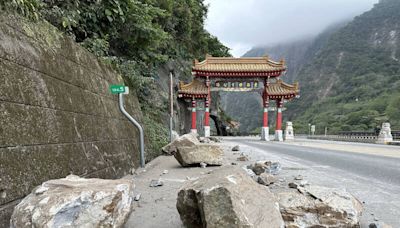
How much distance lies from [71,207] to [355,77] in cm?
6465

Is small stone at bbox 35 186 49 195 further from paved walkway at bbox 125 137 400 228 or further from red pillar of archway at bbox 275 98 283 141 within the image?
red pillar of archway at bbox 275 98 283 141

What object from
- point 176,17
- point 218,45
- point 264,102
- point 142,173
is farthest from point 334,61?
point 142,173

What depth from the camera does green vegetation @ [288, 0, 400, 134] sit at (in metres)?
41.8

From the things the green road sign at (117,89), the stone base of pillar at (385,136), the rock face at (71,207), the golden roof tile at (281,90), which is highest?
the golden roof tile at (281,90)

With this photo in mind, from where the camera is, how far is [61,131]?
3176mm

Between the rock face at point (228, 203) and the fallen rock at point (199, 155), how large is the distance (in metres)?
3.58

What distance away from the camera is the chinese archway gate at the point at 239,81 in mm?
20625

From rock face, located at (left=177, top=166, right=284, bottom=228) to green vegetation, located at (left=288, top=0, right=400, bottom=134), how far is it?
1515 inches

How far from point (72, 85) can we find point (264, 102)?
19136 millimetres

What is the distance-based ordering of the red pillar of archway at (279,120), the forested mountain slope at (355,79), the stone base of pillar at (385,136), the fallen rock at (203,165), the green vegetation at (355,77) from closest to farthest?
the fallen rock at (203,165)
the stone base of pillar at (385,136)
the red pillar of archway at (279,120)
the forested mountain slope at (355,79)
the green vegetation at (355,77)

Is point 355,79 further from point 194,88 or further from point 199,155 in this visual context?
point 199,155

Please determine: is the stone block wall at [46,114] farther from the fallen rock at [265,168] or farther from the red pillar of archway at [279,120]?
the red pillar of archway at [279,120]

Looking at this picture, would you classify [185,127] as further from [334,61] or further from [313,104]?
[334,61]

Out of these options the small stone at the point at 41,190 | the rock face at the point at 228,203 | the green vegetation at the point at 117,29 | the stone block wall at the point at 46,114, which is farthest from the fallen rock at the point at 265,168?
the small stone at the point at 41,190
